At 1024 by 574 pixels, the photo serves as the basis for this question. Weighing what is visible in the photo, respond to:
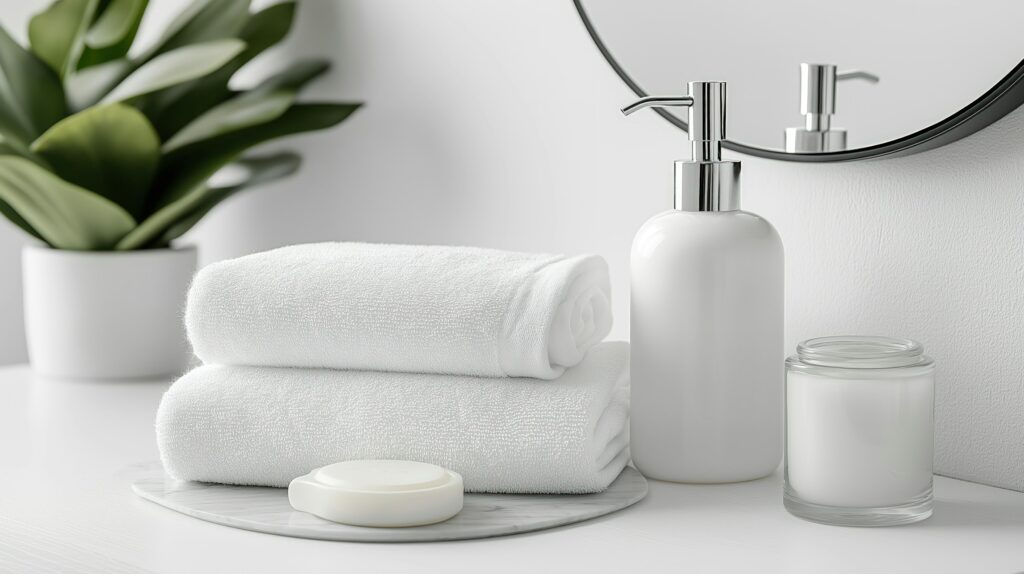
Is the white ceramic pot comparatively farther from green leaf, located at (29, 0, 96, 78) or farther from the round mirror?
the round mirror

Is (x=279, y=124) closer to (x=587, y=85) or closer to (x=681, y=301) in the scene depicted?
(x=587, y=85)

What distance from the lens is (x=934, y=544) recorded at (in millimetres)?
622

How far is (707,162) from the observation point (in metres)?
0.72

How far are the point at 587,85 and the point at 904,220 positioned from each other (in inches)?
11.9

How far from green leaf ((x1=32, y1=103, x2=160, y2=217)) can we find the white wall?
0.17 meters

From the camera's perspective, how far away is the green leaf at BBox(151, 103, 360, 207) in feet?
3.88

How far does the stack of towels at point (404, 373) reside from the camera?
27.1 inches

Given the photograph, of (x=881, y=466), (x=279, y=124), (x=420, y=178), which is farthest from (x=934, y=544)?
(x=279, y=124)

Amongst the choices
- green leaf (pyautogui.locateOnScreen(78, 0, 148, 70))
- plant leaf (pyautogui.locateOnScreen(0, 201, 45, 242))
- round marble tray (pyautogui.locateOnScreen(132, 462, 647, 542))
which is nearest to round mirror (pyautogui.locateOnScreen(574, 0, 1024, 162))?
round marble tray (pyautogui.locateOnScreen(132, 462, 647, 542))

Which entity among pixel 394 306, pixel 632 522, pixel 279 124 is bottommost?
pixel 632 522

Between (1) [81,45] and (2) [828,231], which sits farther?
(1) [81,45]

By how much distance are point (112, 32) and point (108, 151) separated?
0.12 metres

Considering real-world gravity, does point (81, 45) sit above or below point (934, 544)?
above

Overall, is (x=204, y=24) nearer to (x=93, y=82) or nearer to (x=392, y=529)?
(x=93, y=82)
